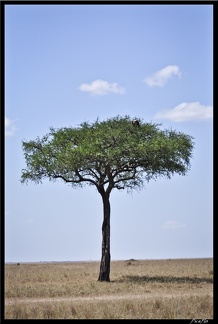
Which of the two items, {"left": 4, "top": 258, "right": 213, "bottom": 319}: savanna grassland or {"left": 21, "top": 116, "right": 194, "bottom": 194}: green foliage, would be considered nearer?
{"left": 4, "top": 258, "right": 213, "bottom": 319}: savanna grassland

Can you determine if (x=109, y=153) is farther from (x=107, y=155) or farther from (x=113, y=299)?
(x=113, y=299)

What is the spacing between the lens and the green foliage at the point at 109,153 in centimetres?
2675

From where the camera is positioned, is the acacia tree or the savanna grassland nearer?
the savanna grassland

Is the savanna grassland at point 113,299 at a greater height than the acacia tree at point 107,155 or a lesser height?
lesser

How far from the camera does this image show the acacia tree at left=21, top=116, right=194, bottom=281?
26766 millimetres

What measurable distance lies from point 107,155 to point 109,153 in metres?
0.17

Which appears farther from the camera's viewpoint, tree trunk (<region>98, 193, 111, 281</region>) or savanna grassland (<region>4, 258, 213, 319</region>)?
tree trunk (<region>98, 193, 111, 281</region>)

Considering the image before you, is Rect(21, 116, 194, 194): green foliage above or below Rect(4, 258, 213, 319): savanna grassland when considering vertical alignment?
above

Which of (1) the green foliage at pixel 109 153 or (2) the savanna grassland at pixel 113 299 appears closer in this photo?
(2) the savanna grassland at pixel 113 299

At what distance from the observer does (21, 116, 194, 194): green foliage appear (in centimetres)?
2675

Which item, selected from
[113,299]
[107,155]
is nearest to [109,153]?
[107,155]

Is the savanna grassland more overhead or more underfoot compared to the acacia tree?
more underfoot
